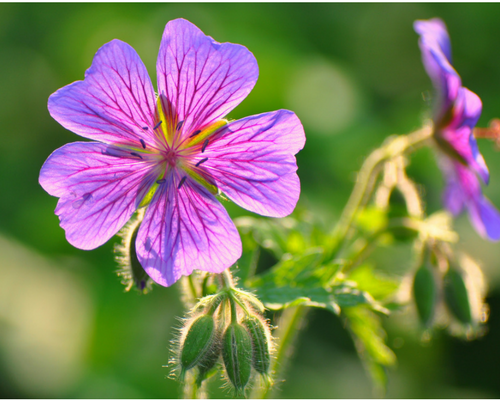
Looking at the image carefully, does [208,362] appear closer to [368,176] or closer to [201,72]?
[201,72]

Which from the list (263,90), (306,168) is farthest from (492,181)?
(263,90)

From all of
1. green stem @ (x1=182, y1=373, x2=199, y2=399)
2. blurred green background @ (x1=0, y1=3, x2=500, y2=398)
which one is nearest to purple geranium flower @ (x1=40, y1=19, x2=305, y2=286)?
green stem @ (x1=182, y1=373, x2=199, y2=399)

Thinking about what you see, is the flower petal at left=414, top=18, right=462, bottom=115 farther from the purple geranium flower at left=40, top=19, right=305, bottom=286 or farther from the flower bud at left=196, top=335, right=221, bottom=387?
the flower bud at left=196, top=335, right=221, bottom=387

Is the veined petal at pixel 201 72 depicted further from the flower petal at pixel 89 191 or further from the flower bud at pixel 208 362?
the flower bud at pixel 208 362

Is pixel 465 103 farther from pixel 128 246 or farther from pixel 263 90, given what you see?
pixel 263 90

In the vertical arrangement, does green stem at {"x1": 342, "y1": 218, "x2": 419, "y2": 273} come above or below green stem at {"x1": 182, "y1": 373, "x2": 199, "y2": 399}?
above

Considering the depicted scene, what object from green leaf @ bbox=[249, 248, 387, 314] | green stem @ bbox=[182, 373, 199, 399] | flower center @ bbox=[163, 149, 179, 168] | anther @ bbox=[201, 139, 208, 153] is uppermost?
anther @ bbox=[201, 139, 208, 153]

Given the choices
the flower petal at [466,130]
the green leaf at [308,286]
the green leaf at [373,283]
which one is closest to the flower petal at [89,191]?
the green leaf at [308,286]
